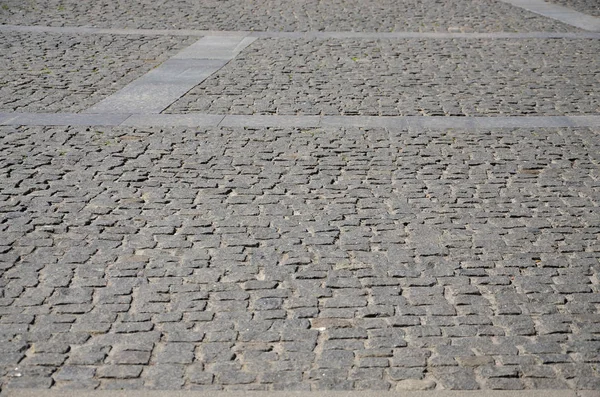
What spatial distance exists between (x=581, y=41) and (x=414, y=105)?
517 centimetres

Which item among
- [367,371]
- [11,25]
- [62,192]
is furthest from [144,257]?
[11,25]

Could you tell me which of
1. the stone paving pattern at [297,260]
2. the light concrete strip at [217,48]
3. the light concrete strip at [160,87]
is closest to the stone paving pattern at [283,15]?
the light concrete strip at [217,48]

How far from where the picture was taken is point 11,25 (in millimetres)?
14055

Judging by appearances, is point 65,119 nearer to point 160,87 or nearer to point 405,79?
point 160,87

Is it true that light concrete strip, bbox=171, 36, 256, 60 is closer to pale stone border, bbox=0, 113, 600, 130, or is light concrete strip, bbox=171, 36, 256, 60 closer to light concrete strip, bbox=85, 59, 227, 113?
light concrete strip, bbox=85, 59, 227, 113

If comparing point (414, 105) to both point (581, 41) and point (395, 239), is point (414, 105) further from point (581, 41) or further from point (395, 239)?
point (581, 41)

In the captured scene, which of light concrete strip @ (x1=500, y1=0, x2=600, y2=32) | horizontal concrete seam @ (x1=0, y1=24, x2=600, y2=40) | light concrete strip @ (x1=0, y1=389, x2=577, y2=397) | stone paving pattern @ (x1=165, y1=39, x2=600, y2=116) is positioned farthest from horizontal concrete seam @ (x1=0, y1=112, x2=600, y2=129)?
light concrete strip @ (x1=500, y1=0, x2=600, y2=32)

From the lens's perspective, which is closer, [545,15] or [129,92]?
[129,92]

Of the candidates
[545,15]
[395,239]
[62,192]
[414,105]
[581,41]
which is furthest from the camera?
[545,15]

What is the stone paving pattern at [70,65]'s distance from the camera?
31.7ft

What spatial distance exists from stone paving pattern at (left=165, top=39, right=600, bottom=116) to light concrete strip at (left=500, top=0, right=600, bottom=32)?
66.6 inches

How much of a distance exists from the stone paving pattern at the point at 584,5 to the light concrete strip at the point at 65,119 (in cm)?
1057

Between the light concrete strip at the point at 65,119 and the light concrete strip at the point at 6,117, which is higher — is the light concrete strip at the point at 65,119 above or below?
below

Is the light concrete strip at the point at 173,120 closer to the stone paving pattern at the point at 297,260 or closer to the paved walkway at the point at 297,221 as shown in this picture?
the paved walkway at the point at 297,221
